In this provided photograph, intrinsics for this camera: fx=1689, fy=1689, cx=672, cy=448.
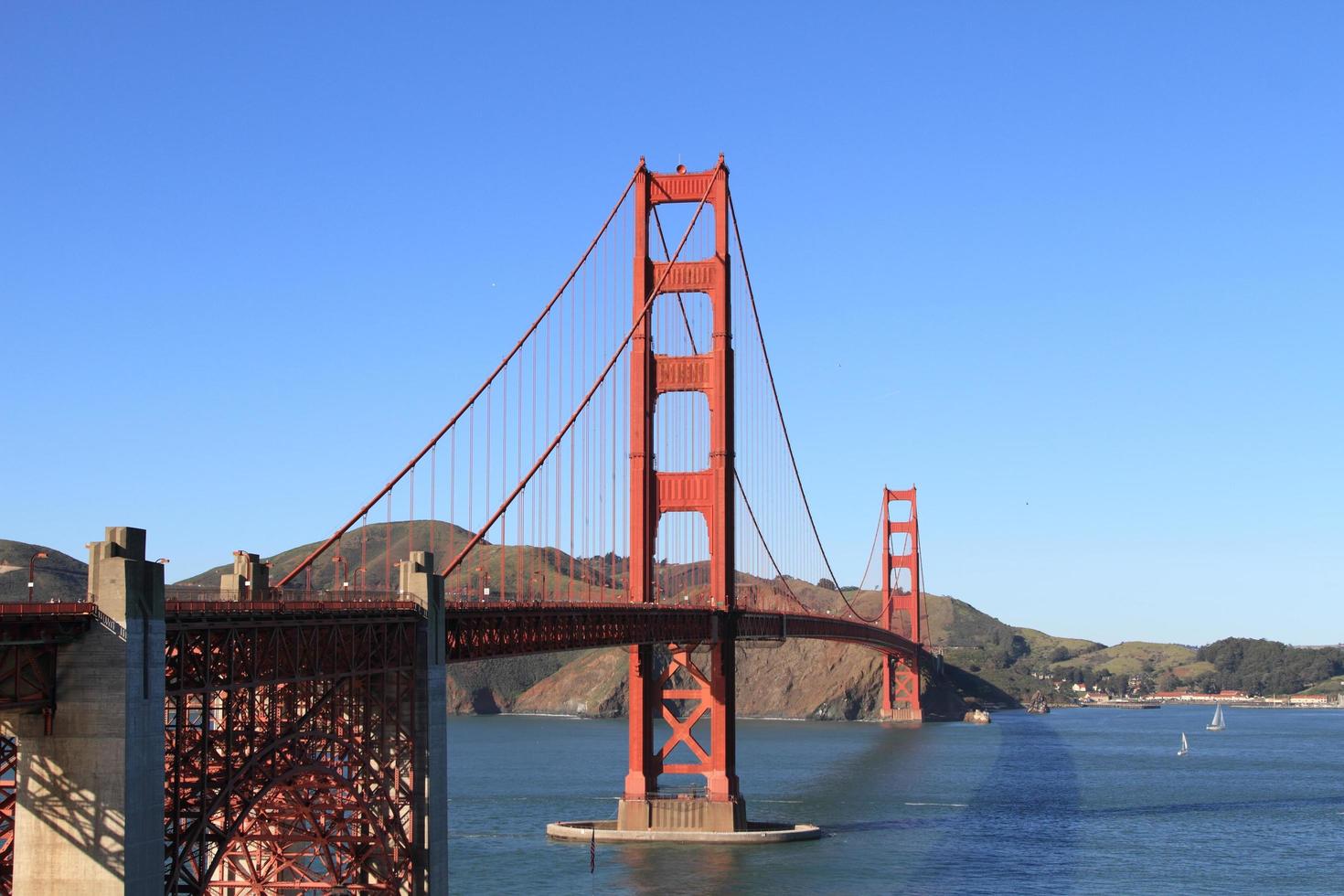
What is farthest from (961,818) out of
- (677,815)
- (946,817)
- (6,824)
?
(6,824)

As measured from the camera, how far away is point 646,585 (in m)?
59.7

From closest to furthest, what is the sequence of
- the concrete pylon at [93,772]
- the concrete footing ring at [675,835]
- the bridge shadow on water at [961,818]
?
1. the concrete pylon at [93,772]
2. the bridge shadow on water at [961,818]
3. the concrete footing ring at [675,835]

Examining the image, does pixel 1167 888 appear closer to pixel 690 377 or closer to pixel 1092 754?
pixel 690 377

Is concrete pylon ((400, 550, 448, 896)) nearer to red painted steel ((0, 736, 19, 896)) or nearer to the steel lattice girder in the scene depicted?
the steel lattice girder

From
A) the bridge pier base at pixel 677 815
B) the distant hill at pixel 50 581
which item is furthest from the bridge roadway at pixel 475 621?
the distant hill at pixel 50 581

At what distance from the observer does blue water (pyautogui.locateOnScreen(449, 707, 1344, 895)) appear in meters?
52.0

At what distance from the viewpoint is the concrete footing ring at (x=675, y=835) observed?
58375mm

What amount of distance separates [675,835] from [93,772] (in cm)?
3582

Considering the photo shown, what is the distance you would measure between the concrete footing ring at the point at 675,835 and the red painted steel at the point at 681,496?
1357 millimetres

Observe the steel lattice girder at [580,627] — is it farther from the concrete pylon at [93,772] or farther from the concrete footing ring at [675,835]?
the concrete pylon at [93,772]

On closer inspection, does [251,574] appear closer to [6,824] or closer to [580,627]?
[6,824]

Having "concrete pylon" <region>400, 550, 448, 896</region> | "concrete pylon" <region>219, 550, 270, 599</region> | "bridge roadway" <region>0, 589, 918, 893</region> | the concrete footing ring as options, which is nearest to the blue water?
the concrete footing ring

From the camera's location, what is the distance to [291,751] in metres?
32.8

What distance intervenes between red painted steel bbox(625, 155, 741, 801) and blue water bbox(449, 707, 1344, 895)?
402 centimetres
